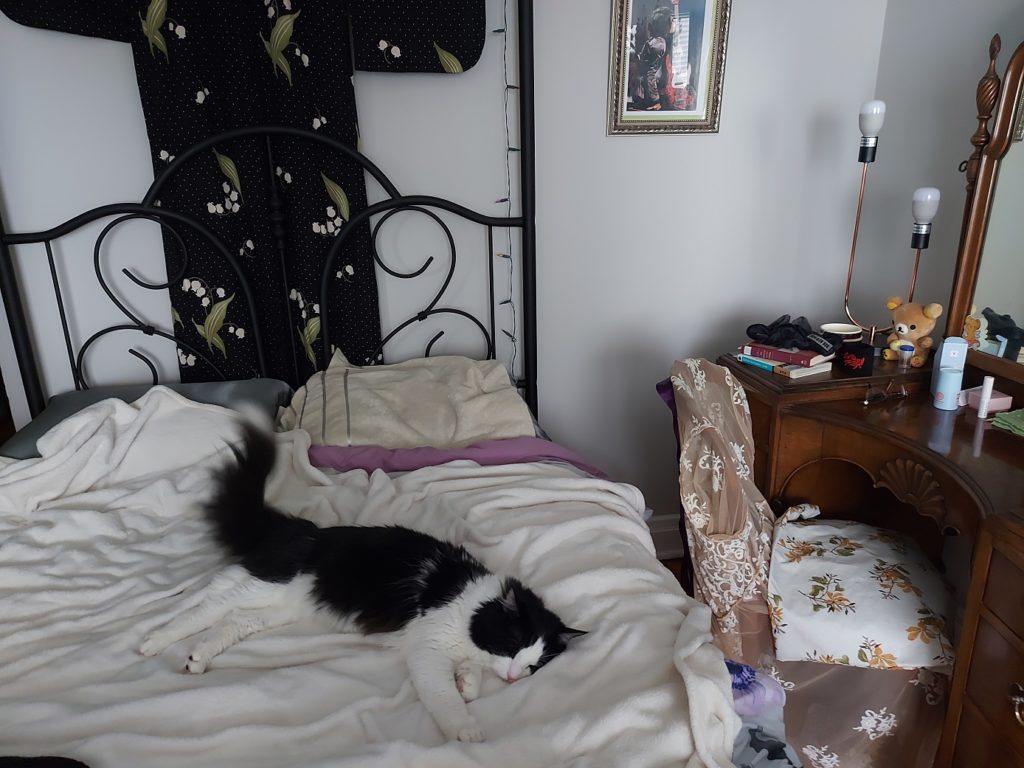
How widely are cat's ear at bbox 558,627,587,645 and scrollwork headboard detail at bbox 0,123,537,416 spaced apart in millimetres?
1134

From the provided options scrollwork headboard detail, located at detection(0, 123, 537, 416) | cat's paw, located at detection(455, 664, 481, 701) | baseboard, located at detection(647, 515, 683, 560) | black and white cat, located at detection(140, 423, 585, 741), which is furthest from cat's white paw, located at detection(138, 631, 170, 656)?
baseboard, located at detection(647, 515, 683, 560)

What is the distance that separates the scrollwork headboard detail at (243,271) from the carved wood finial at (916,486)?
40.3 inches

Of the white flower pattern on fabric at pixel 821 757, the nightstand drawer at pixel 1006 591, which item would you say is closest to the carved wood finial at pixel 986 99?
the nightstand drawer at pixel 1006 591

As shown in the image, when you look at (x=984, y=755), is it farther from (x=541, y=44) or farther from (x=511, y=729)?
(x=541, y=44)

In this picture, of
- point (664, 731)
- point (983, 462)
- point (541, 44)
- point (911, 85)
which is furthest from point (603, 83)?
point (664, 731)

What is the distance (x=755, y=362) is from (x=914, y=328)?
1.33 ft

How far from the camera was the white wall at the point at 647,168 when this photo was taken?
1.77 meters

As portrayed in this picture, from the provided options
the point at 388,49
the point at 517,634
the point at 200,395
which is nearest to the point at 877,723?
the point at 517,634

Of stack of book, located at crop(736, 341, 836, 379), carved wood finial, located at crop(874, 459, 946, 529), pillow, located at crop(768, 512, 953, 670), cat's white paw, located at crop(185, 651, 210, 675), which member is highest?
stack of book, located at crop(736, 341, 836, 379)

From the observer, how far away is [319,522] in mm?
1376

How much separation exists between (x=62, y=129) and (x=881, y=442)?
2.20 m

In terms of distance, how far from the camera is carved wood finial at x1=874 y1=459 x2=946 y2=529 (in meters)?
1.32

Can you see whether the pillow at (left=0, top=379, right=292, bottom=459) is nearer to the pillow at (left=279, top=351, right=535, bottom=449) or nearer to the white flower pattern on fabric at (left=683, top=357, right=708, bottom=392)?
the pillow at (left=279, top=351, right=535, bottom=449)

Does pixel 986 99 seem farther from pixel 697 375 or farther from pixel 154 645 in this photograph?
pixel 154 645
